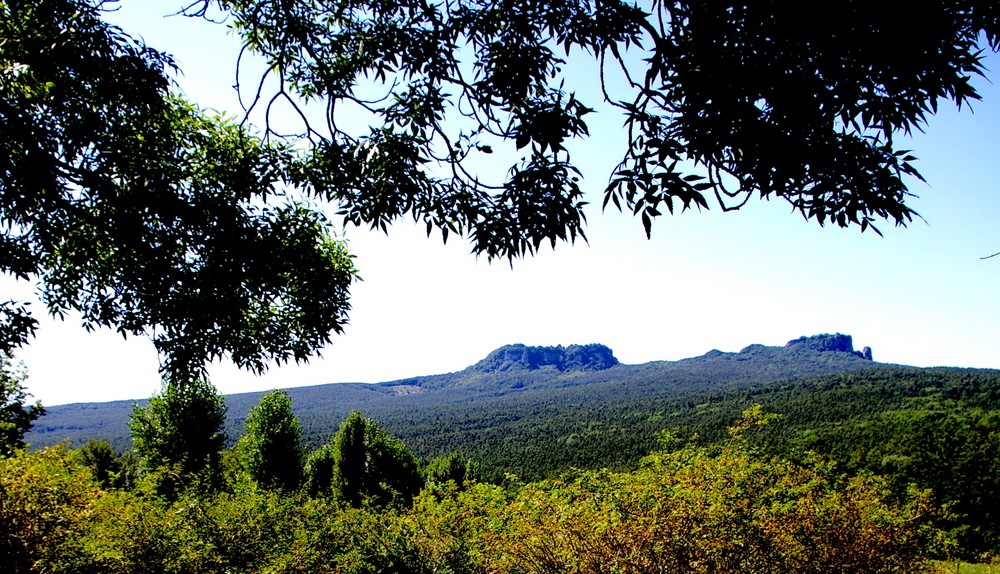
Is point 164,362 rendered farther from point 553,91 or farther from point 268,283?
point 553,91

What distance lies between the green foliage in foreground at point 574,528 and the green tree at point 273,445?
63.1ft

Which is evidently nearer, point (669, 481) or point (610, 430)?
point (669, 481)

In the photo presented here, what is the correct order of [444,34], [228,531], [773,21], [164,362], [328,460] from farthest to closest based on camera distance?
[328,460] → [228,531] → [164,362] → [444,34] → [773,21]

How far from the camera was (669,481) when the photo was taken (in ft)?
23.4

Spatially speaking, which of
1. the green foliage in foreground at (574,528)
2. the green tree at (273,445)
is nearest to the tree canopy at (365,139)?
the green foliage in foreground at (574,528)

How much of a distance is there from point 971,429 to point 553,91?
5403cm

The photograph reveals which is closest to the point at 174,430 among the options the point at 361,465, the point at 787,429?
the point at 361,465

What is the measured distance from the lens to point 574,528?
6672mm

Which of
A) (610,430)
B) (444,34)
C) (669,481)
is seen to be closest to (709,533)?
(669,481)

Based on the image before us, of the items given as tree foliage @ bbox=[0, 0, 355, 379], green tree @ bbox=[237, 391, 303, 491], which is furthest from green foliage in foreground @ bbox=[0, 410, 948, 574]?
green tree @ bbox=[237, 391, 303, 491]

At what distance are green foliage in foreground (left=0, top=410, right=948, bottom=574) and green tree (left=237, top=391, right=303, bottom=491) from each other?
1922 centimetres

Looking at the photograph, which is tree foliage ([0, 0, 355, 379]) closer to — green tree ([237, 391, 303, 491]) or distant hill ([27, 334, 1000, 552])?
distant hill ([27, 334, 1000, 552])

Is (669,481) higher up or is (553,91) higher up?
(553,91)

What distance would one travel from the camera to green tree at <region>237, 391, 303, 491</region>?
88.5ft
